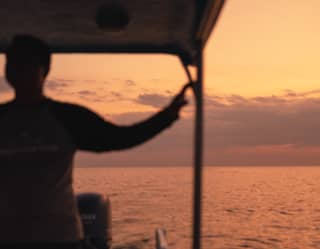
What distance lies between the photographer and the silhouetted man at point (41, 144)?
1.86 metres

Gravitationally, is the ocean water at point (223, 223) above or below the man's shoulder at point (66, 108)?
below

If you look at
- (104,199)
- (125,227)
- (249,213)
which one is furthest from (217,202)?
(104,199)

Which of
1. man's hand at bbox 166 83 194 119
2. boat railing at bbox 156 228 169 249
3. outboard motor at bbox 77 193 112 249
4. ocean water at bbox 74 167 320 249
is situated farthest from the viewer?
ocean water at bbox 74 167 320 249

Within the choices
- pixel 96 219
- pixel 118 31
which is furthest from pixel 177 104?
pixel 96 219

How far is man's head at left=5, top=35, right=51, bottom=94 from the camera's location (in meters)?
1.93

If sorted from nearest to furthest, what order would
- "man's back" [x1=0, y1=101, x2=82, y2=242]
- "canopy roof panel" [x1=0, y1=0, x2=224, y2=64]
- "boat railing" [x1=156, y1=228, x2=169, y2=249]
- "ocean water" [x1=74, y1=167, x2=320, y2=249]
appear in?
"man's back" [x1=0, y1=101, x2=82, y2=242], "canopy roof panel" [x1=0, y1=0, x2=224, y2=64], "boat railing" [x1=156, y1=228, x2=169, y2=249], "ocean water" [x1=74, y1=167, x2=320, y2=249]

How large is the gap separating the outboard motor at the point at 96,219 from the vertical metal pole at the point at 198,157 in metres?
2.24

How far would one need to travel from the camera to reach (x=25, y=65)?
194cm

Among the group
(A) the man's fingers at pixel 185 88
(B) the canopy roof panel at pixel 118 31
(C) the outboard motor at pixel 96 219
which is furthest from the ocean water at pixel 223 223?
(A) the man's fingers at pixel 185 88

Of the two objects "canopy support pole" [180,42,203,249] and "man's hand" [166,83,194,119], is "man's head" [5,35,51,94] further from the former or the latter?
"canopy support pole" [180,42,203,249]

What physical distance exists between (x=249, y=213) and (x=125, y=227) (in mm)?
22671

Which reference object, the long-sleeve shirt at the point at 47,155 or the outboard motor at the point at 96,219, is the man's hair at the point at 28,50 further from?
the outboard motor at the point at 96,219

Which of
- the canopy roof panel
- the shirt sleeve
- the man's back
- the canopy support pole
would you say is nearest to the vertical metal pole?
the canopy support pole

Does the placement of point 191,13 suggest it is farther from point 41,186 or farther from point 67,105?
point 41,186
